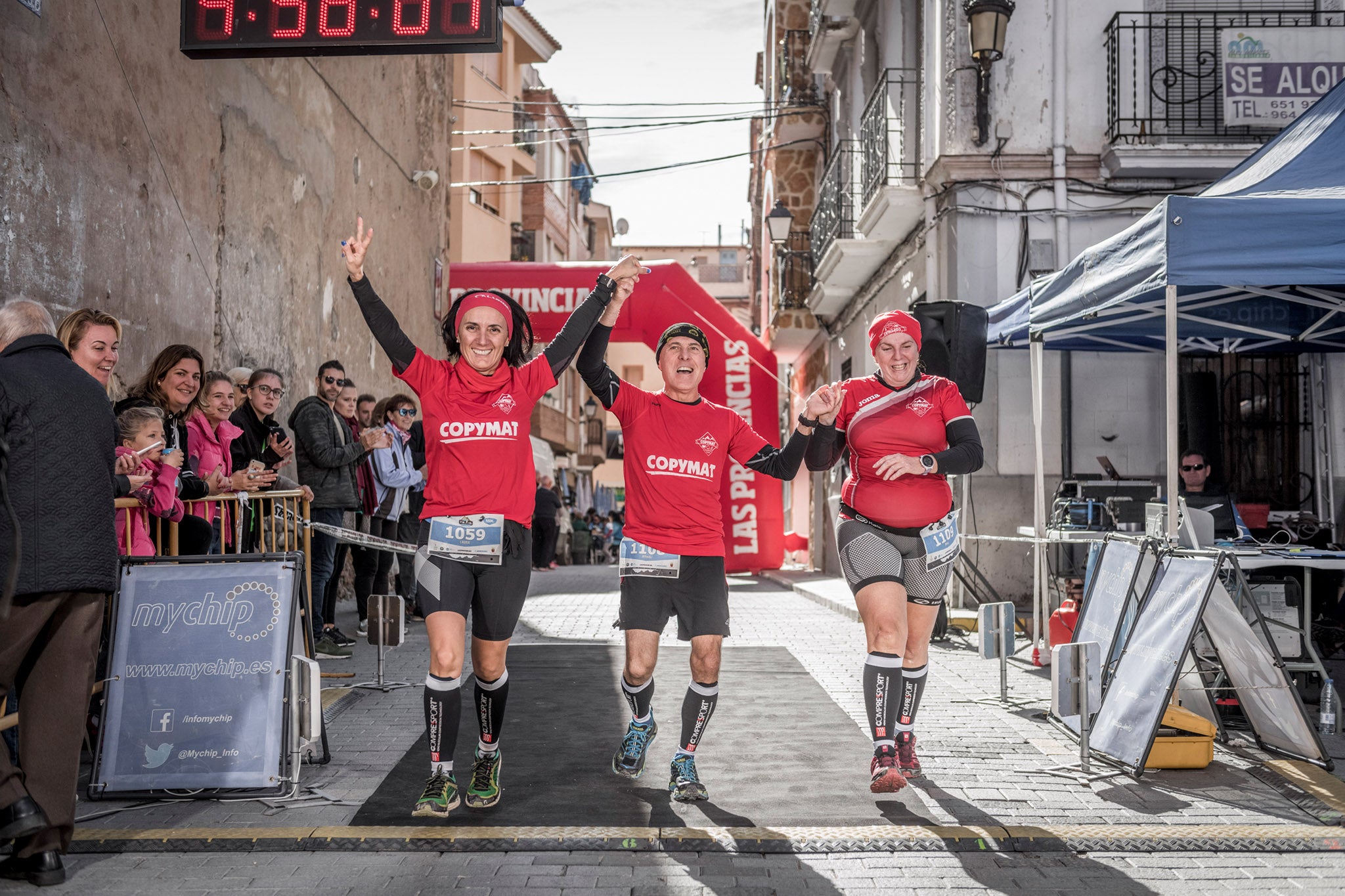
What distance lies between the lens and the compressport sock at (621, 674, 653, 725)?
5457 millimetres

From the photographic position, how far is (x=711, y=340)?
1861 centimetres

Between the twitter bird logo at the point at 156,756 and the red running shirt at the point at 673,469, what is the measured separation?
2.03 m

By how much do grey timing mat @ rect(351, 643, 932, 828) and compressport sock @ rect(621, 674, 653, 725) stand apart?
0.29 meters

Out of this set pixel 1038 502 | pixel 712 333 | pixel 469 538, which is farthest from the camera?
pixel 712 333

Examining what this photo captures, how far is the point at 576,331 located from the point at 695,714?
1.64m

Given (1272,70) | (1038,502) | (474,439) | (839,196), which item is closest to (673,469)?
(474,439)

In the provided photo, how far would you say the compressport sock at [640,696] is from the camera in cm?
546

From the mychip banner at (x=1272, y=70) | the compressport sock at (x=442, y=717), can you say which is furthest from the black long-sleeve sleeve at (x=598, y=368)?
the mychip banner at (x=1272, y=70)

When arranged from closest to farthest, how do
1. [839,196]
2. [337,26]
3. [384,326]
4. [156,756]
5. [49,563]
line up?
[49,563], [384,326], [156,756], [337,26], [839,196]

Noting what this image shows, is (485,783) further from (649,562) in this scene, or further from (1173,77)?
(1173,77)

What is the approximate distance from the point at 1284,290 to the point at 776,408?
10.4 meters

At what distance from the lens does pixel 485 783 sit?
5.00 m

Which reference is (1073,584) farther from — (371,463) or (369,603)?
(371,463)

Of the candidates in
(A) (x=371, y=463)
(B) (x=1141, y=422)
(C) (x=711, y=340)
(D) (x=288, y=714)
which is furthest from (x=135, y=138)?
(C) (x=711, y=340)
